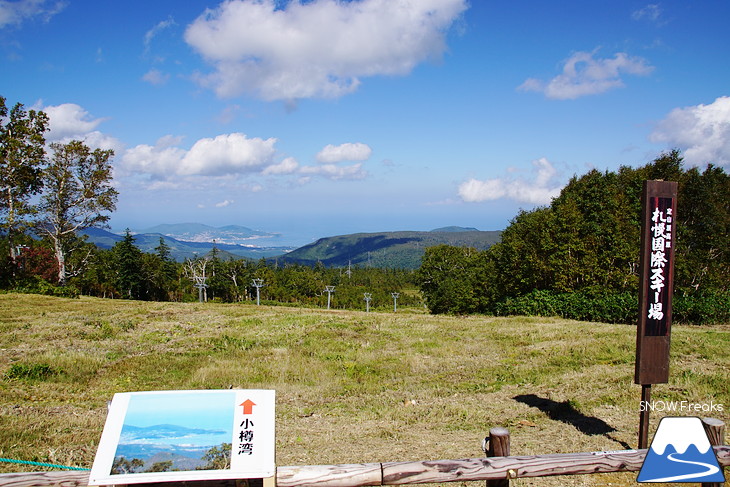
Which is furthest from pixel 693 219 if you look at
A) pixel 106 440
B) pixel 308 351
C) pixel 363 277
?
pixel 363 277

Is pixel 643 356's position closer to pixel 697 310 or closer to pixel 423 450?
pixel 423 450

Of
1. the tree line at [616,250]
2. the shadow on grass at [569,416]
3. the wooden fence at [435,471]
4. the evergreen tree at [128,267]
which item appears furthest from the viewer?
the evergreen tree at [128,267]

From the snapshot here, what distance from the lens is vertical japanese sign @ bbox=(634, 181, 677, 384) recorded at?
26.3 ft

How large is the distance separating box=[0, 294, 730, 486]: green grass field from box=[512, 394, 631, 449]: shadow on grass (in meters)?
0.05

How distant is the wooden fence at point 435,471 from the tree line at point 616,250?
30.6 m

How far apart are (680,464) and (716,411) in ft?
24.1

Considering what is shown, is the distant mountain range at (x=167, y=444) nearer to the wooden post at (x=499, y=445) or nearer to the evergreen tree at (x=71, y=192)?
the wooden post at (x=499, y=445)

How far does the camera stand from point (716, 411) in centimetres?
1066

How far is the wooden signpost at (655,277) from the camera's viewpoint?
8.03 meters

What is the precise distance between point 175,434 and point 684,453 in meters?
5.50

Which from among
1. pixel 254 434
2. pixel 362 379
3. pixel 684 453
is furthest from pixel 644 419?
pixel 362 379

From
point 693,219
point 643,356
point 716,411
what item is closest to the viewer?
point 643,356

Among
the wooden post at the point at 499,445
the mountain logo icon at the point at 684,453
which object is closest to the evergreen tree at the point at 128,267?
the wooden post at the point at 499,445

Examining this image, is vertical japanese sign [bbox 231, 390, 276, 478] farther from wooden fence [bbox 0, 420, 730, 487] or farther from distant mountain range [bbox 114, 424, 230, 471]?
wooden fence [bbox 0, 420, 730, 487]
